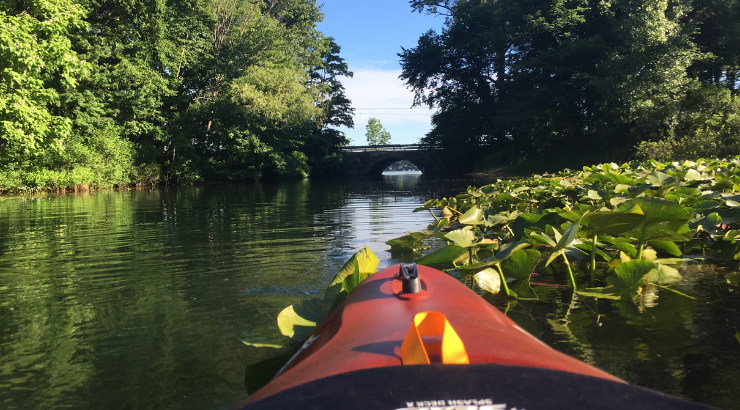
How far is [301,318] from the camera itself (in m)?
2.03

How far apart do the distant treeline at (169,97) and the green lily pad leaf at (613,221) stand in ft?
49.1

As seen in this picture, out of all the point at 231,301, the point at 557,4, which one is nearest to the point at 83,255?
the point at 231,301

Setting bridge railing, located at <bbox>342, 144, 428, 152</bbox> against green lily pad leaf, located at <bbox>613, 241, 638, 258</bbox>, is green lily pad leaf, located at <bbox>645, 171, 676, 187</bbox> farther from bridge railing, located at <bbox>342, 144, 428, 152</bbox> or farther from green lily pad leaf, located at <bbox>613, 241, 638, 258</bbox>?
bridge railing, located at <bbox>342, 144, 428, 152</bbox>

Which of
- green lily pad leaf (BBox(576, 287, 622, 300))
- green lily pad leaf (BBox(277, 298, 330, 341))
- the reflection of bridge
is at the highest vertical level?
the reflection of bridge

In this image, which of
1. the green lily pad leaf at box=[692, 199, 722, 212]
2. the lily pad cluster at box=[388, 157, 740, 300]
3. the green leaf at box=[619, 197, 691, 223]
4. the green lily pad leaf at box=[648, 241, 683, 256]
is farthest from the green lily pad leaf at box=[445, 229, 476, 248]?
the green lily pad leaf at box=[692, 199, 722, 212]

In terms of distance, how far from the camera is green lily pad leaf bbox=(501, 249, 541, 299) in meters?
2.76

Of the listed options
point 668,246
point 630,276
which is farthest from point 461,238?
point 668,246

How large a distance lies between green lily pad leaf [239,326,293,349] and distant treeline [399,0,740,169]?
62.4ft

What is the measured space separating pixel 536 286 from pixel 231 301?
225cm

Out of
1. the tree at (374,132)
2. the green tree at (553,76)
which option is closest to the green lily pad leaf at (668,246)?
the green tree at (553,76)

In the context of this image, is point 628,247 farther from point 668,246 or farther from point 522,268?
point 522,268

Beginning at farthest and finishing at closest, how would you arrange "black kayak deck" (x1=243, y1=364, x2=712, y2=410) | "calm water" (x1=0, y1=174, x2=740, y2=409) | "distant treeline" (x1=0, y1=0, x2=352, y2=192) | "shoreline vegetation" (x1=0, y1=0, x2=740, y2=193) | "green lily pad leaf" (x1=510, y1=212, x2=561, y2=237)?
"distant treeline" (x1=0, y1=0, x2=352, y2=192), "shoreline vegetation" (x1=0, y1=0, x2=740, y2=193), "green lily pad leaf" (x1=510, y1=212, x2=561, y2=237), "calm water" (x1=0, y1=174, x2=740, y2=409), "black kayak deck" (x1=243, y1=364, x2=712, y2=410)

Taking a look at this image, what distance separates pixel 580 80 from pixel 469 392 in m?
30.0

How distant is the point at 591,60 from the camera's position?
28.0 meters
